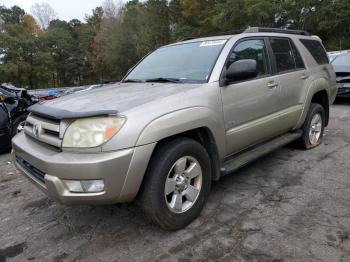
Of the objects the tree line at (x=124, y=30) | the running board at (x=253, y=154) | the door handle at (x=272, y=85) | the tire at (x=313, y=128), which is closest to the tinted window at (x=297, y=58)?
the tire at (x=313, y=128)

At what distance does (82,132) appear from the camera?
99.4 inches

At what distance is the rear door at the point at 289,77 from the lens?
4.19m

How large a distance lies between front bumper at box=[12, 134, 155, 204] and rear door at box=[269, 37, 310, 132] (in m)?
2.33

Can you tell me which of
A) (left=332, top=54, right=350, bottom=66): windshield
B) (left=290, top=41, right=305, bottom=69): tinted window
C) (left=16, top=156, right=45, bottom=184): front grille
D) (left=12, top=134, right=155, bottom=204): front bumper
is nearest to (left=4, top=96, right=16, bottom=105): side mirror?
(left=16, top=156, right=45, bottom=184): front grille

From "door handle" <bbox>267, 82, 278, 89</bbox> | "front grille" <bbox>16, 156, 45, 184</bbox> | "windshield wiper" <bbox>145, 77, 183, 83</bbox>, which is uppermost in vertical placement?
"windshield wiper" <bbox>145, 77, 183, 83</bbox>

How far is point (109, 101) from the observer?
9.45ft

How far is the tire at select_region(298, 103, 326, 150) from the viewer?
16.0 ft

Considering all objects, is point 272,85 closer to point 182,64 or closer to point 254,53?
point 254,53

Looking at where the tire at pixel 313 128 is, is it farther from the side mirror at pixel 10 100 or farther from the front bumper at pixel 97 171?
the side mirror at pixel 10 100

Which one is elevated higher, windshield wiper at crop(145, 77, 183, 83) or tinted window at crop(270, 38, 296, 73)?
tinted window at crop(270, 38, 296, 73)

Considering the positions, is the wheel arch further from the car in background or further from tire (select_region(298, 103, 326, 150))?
the car in background

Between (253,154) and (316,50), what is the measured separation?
250 cm

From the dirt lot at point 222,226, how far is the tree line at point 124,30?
27558 millimetres

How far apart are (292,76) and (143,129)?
267 centimetres
